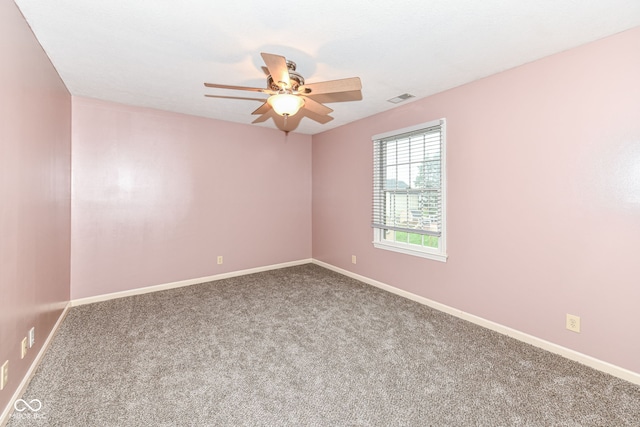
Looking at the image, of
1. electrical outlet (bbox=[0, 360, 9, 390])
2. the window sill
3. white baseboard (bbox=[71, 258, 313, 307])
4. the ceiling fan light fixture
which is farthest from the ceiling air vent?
electrical outlet (bbox=[0, 360, 9, 390])

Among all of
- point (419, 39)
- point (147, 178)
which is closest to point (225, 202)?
point (147, 178)

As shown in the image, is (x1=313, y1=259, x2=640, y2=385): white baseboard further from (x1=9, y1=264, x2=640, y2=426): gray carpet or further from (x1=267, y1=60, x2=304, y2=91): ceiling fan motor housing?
(x1=267, y1=60, x2=304, y2=91): ceiling fan motor housing

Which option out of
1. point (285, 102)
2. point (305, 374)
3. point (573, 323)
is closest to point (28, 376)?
point (305, 374)

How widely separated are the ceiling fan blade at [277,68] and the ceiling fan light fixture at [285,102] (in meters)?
0.08

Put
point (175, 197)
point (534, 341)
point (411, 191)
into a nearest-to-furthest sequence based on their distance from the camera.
Answer: point (534, 341), point (411, 191), point (175, 197)

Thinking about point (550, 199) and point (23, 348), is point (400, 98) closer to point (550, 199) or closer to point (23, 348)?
point (550, 199)

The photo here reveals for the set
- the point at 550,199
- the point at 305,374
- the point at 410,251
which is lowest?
the point at 305,374

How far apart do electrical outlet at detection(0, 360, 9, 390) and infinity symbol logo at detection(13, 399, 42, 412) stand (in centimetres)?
20

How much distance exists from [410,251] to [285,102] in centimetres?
237

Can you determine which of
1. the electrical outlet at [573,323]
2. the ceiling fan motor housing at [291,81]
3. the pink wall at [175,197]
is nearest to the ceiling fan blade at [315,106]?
the ceiling fan motor housing at [291,81]

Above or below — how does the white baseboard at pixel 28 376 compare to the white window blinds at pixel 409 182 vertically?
below

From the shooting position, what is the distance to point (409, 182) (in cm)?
359

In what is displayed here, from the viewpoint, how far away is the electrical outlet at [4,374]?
158cm

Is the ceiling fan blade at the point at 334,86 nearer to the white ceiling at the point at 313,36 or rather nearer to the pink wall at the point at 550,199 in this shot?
the white ceiling at the point at 313,36
